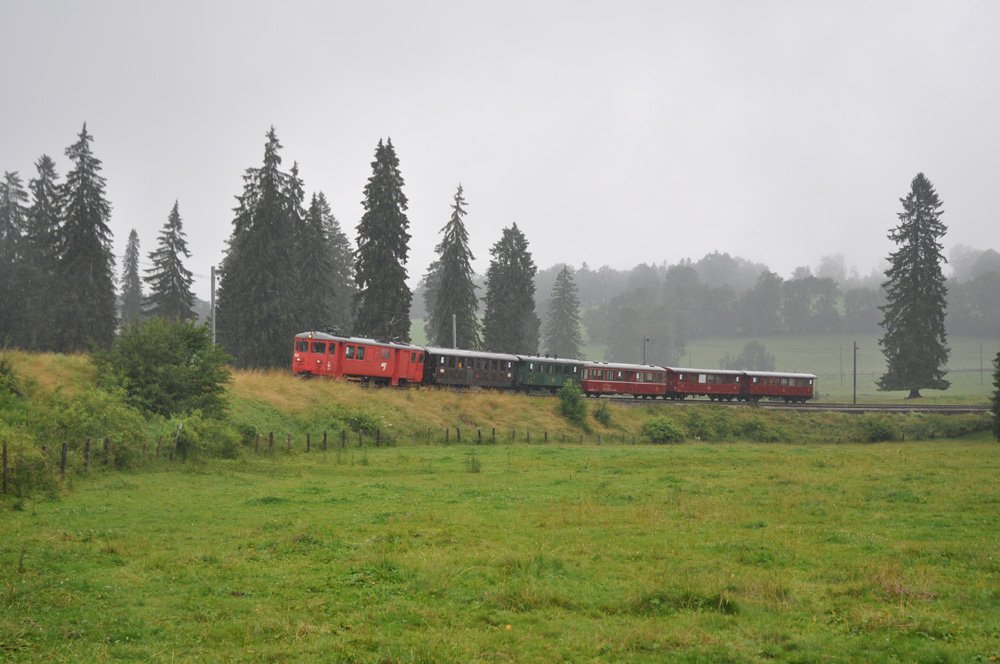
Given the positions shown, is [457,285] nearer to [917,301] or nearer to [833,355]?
[917,301]

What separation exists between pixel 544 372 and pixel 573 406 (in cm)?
890

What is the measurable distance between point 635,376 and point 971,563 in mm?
51357

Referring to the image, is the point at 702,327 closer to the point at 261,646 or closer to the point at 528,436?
the point at 528,436

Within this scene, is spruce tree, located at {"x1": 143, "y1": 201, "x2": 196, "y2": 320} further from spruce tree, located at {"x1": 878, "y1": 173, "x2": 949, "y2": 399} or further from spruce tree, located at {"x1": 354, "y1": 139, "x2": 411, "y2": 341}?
spruce tree, located at {"x1": 878, "y1": 173, "x2": 949, "y2": 399}

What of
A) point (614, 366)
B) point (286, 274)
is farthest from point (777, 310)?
point (286, 274)

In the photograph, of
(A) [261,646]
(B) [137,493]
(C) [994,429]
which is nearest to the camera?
(A) [261,646]

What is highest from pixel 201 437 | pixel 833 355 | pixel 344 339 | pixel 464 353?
pixel 833 355

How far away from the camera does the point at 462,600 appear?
1220cm

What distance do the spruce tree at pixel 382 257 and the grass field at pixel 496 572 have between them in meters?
32.2

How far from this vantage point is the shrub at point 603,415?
53.4 metres

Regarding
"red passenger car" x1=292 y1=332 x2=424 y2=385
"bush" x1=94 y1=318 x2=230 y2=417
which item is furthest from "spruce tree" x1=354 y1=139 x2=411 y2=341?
"bush" x1=94 y1=318 x2=230 y2=417

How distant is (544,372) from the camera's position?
60.2 m

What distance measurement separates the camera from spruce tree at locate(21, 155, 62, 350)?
54594 mm

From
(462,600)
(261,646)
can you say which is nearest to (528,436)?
(462,600)
